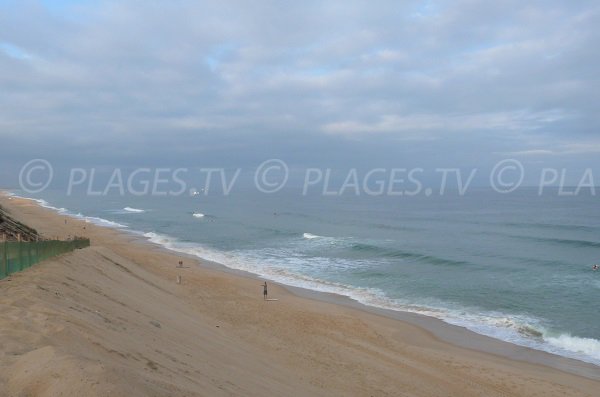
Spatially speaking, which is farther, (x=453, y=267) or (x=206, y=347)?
(x=453, y=267)

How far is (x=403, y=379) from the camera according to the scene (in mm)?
14328

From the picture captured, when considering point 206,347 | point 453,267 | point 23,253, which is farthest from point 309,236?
point 206,347

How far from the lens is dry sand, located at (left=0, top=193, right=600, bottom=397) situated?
6.94 metres

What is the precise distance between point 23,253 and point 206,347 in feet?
22.2

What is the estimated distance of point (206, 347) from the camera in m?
12.5

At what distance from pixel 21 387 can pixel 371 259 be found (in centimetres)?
3606

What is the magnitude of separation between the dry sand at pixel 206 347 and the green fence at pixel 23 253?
389 mm

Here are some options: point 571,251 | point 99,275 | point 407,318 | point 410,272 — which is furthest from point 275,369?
point 571,251

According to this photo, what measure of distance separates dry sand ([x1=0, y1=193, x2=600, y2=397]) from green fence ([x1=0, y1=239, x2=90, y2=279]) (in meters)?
0.39

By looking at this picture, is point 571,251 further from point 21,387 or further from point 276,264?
point 21,387

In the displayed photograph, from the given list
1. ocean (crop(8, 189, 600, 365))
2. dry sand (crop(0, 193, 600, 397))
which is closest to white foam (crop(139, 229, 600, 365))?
ocean (crop(8, 189, 600, 365))

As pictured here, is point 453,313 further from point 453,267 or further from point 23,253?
point 23,253

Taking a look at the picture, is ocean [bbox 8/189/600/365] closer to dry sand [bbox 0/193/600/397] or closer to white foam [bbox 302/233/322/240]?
white foam [bbox 302/233/322/240]

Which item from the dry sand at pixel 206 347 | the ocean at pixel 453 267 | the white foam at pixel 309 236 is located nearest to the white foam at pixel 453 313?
the ocean at pixel 453 267
